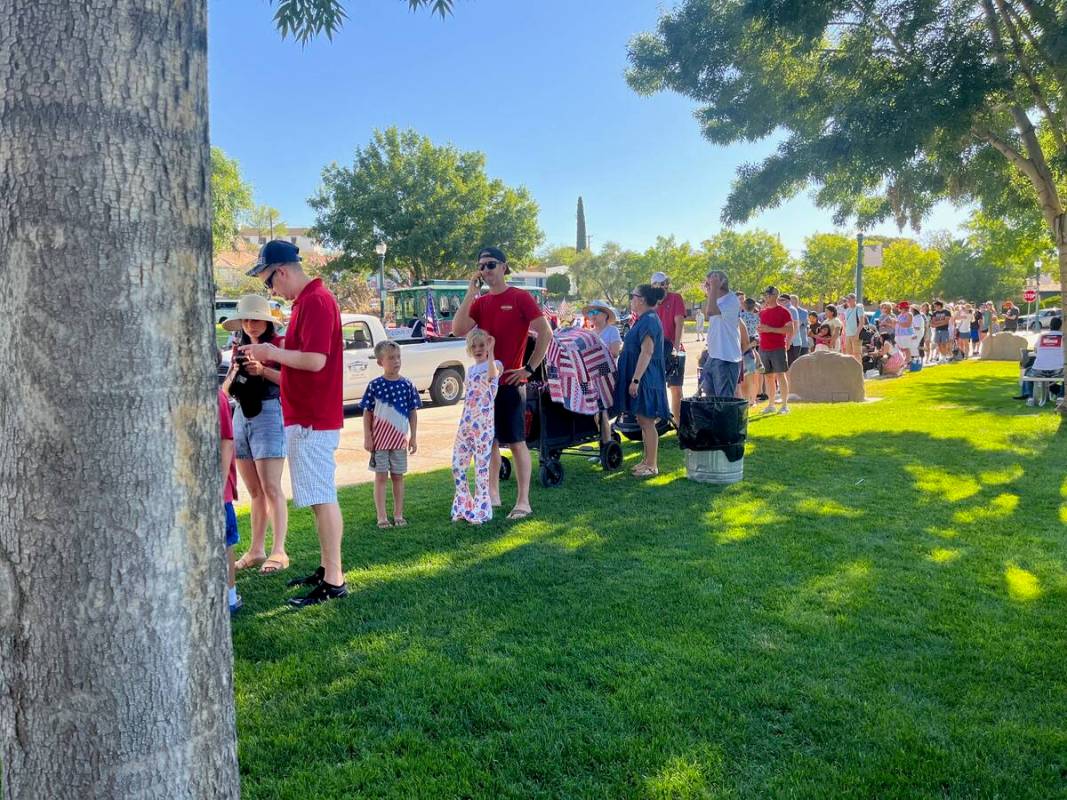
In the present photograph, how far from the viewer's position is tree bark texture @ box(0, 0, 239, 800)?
4.56ft

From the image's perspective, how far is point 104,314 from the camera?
4.61 ft

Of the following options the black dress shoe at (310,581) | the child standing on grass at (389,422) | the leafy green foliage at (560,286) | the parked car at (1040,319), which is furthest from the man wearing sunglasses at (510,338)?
the leafy green foliage at (560,286)

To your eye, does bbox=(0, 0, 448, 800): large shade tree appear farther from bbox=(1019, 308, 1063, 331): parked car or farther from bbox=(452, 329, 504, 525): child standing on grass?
bbox=(1019, 308, 1063, 331): parked car

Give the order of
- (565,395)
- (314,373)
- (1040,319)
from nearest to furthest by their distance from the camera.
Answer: (314,373) → (565,395) → (1040,319)

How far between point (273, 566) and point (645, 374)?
3.74 meters

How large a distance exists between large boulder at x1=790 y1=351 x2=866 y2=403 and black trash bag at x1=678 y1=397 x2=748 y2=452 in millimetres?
7033

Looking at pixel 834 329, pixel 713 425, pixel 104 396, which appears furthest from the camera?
pixel 834 329

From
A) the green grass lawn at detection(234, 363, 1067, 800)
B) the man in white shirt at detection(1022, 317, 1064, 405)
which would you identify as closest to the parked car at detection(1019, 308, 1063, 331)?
the man in white shirt at detection(1022, 317, 1064, 405)

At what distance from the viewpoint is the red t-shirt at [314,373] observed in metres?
4.04

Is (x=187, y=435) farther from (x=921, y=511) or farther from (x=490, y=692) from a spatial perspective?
(x=921, y=511)

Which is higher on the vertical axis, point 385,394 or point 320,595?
point 385,394

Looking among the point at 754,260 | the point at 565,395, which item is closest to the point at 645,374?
the point at 565,395

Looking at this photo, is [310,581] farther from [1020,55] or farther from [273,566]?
[1020,55]

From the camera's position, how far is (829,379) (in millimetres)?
13516
